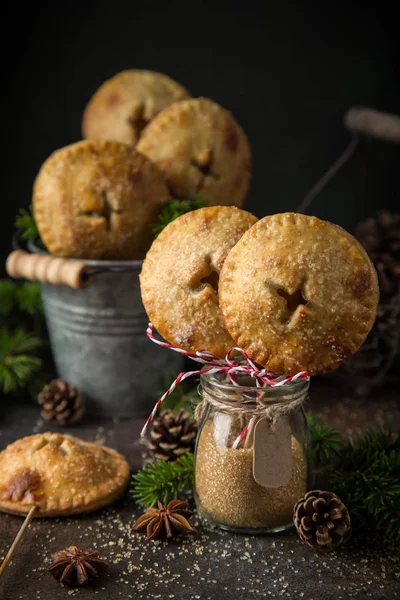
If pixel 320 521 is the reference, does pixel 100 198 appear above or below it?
above

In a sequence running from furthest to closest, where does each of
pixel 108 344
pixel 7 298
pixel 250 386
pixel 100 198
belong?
1. pixel 7 298
2. pixel 108 344
3. pixel 100 198
4. pixel 250 386

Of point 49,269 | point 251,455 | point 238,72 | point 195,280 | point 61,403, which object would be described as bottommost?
point 61,403

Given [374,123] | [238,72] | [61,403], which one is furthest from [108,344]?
[238,72]

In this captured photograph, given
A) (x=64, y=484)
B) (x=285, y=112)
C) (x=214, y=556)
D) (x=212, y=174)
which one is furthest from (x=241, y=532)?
(x=285, y=112)

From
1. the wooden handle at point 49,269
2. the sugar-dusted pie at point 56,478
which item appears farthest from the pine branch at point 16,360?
the sugar-dusted pie at point 56,478

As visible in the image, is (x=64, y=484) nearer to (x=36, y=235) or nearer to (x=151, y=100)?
(x=36, y=235)

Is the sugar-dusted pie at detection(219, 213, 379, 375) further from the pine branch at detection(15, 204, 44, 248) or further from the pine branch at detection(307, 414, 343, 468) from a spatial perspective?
the pine branch at detection(15, 204, 44, 248)

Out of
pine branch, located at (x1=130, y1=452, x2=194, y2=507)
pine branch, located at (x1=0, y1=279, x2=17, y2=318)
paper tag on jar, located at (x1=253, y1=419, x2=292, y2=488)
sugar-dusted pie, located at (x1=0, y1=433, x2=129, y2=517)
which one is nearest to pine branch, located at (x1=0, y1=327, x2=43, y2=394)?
pine branch, located at (x1=0, y1=279, x2=17, y2=318)

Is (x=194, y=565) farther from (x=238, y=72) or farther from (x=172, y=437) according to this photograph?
(x=238, y=72)
